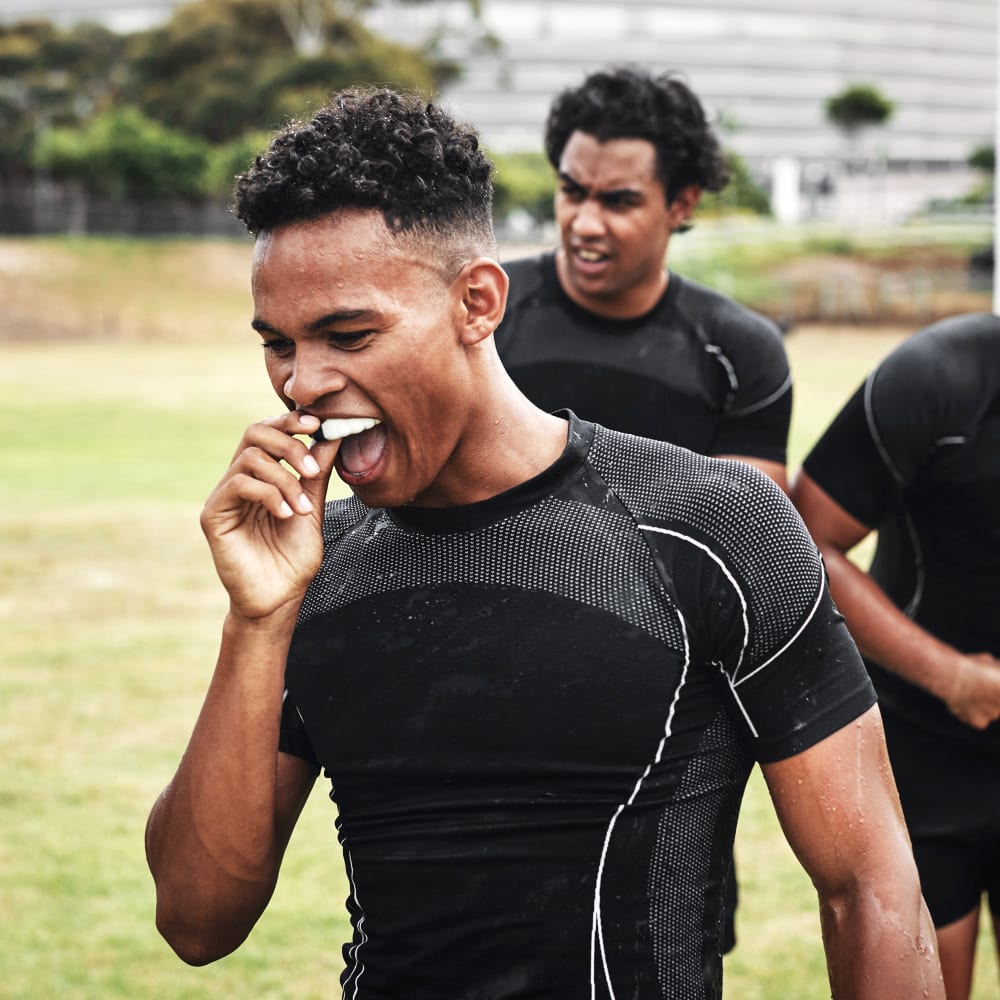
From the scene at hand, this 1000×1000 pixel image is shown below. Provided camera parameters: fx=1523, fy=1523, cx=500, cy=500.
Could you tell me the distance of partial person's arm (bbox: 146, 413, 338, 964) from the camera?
2.56 m

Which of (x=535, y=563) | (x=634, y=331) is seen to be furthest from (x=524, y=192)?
(x=535, y=563)

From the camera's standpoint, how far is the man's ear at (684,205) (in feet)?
18.6

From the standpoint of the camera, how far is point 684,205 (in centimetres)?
577

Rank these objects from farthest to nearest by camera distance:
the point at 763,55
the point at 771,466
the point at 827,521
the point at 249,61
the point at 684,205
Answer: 1. the point at 763,55
2. the point at 249,61
3. the point at 684,205
4. the point at 771,466
5. the point at 827,521

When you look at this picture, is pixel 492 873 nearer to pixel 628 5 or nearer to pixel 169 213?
pixel 169 213

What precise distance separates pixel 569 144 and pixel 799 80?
375 feet

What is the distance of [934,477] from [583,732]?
1.76m

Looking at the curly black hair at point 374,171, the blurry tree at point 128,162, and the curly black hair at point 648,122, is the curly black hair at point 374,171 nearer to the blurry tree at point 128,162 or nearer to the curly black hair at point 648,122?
the curly black hair at point 648,122

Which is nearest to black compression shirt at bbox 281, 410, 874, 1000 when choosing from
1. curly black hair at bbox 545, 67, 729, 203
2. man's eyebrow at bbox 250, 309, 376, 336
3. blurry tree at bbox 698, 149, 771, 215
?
man's eyebrow at bbox 250, 309, 376, 336

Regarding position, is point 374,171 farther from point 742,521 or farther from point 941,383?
point 941,383

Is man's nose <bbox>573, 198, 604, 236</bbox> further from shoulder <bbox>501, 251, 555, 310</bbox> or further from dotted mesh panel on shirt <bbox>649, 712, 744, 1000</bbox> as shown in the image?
dotted mesh panel on shirt <bbox>649, 712, 744, 1000</bbox>

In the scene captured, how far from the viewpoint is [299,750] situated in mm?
2768

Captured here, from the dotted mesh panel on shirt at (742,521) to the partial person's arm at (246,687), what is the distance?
0.54m

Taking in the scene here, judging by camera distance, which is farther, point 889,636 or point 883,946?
point 889,636
